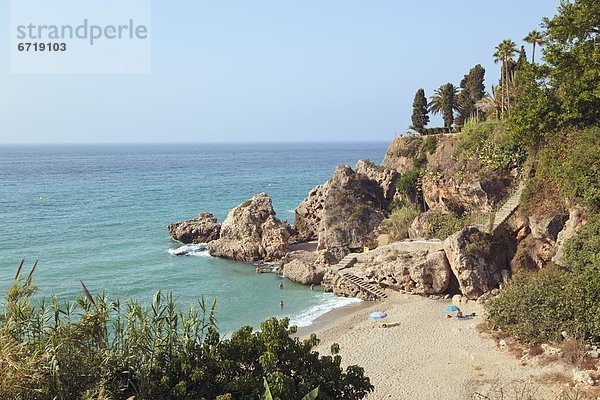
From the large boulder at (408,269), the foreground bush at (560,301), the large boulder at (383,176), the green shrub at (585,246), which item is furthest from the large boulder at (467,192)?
the foreground bush at (560,301)

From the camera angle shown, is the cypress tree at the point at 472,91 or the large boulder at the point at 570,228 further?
the cypress tree at the point at 472,91

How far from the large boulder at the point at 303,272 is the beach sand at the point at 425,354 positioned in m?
5.30

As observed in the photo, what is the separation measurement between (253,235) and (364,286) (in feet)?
46.3

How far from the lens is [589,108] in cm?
3166

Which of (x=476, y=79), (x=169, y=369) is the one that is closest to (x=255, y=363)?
(x=169, y=369)

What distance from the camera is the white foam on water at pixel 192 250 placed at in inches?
1928

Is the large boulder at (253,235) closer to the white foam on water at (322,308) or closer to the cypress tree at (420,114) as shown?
the white foam on water at (322,308)

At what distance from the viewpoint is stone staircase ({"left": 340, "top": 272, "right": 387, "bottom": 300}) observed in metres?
34.9

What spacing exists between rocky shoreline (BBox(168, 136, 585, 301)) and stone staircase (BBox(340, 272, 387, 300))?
0.07 m

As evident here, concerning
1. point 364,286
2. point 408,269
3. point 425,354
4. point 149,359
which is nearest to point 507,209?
point 408,269

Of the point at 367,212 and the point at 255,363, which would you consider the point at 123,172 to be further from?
the point at 255,363

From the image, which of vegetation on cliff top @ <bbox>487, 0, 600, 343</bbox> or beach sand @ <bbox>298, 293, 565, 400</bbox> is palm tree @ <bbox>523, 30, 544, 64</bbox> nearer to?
vegetation on cliff top @ <bbox>487, 0, 600, 343</bbox>

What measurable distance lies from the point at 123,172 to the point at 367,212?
103 m

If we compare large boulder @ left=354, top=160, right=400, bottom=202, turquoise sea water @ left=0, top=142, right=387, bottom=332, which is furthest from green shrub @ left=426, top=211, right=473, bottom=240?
turquoise sea water @ left=0, top=142, right=387, bottom=332
